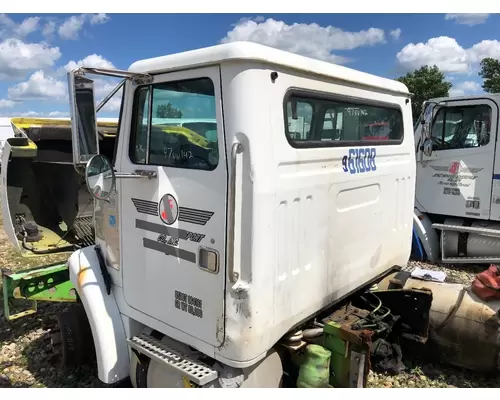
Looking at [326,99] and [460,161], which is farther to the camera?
[460,161]

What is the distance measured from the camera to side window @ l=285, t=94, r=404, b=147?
104 inches

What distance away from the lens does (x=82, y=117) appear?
254cm

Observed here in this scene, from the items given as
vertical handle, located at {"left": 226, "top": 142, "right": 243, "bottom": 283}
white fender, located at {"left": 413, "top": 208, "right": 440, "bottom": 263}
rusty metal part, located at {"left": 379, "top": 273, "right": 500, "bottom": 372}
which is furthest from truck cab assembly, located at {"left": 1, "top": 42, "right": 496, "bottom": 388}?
white fender, located at {"left": 413, "top": 208, "right": 440, "bottom": 263}

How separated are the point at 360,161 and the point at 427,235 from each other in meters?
4.49

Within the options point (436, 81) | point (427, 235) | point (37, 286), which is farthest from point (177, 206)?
point (436, 81)

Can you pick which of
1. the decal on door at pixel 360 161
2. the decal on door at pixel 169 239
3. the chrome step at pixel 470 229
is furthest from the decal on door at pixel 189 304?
the chrome step at pixel 470 229

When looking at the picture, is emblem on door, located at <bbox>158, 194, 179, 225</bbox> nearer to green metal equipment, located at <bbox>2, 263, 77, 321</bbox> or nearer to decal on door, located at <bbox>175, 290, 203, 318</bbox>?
decal on door, located at <bbox>175, 290, 203, 318</bbox>

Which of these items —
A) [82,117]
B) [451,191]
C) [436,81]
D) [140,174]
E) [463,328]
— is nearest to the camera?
[82,117]

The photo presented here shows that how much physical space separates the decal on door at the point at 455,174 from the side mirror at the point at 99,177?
5.91 metres

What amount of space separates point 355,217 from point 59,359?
9.54 feet

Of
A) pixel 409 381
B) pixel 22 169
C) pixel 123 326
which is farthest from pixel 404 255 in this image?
pixel 22 169

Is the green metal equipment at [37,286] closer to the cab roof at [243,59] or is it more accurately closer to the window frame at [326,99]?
the cab roof at [243,59]

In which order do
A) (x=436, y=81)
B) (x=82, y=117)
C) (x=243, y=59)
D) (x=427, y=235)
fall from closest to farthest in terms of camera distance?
1. (x=243, y=59)
2. (x=82, y=117)
3. (x=427, y=235)
4. (x=436, y=81)

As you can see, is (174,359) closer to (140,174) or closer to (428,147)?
(140,174)
